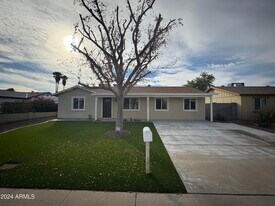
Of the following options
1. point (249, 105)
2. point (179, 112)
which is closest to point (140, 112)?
point (179, 112)

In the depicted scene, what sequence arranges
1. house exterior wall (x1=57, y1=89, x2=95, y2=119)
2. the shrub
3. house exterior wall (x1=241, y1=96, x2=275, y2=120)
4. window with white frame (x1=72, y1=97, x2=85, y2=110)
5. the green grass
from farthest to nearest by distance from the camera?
1. house exterior wall (x1=241, y1=96, x2=275, y2=120)
2. window with white frame (x1=72, y1=97, x2=85, y2=110)
3. house exterior wall (x1=57, y1=89, x2=95, y2=119)
4. the shrub
5. the green grass

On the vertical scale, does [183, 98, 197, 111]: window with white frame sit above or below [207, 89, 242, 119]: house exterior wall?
below

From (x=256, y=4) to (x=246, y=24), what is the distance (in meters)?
1.82

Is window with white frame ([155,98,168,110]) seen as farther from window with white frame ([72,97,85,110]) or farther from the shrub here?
the shrub

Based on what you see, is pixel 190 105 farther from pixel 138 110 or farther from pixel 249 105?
pixel 249 105

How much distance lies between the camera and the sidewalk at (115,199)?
11.3 ft

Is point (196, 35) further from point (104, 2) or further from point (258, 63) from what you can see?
point (258, 63)

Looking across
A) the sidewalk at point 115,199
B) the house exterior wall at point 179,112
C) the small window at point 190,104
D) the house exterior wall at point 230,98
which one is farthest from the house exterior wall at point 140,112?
the sidewalk at point 115,199

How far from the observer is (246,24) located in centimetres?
1003

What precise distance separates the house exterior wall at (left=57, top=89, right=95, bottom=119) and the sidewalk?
15.8 metres

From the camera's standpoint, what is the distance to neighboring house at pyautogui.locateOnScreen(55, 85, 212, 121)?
18953 millimetres

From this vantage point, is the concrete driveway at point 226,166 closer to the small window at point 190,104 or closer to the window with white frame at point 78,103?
the small window at point 190,104

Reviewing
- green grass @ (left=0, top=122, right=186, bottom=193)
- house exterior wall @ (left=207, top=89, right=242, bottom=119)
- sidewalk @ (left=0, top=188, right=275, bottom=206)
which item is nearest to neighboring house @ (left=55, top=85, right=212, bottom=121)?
house exterior wall @ (left=207, top=89, right=242, bottom=119)

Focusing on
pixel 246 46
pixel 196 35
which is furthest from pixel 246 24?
pixel 246 46
